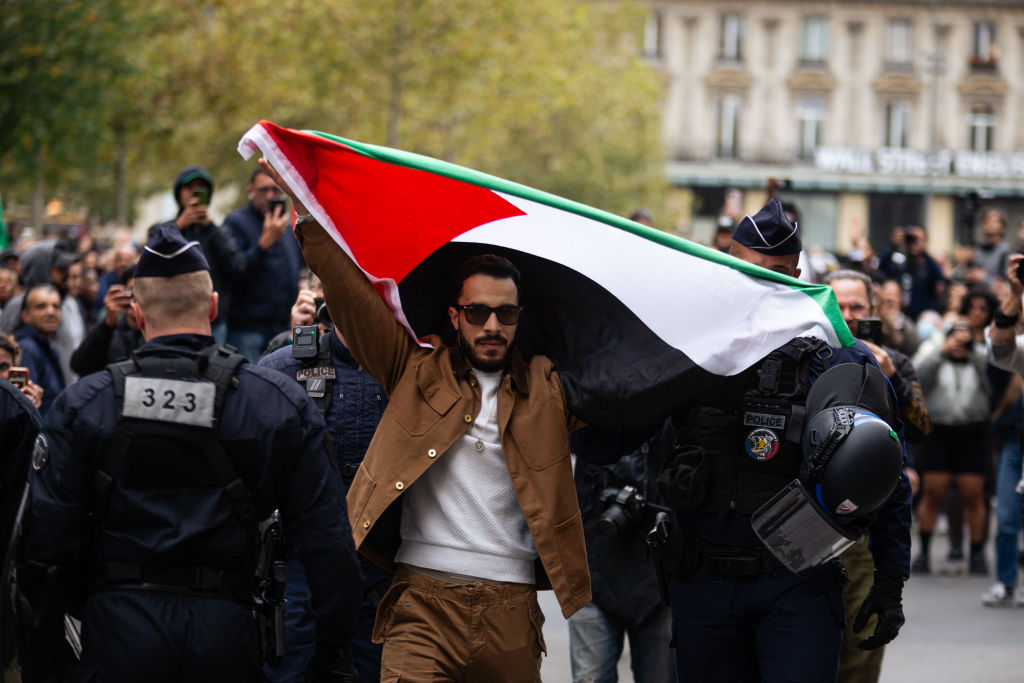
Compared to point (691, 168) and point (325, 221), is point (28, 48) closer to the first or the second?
point (325, 221)

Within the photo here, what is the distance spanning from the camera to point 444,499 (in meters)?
4.69

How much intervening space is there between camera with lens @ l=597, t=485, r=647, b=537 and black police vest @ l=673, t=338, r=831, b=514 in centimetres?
74

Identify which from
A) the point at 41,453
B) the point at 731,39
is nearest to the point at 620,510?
the point at 41,453

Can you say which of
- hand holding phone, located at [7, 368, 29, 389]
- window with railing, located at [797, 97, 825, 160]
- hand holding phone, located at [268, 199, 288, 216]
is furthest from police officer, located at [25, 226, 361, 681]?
window with railing, located at [797, 97, 825, 160]

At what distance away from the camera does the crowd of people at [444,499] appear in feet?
13.4

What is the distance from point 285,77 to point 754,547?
25304 mm

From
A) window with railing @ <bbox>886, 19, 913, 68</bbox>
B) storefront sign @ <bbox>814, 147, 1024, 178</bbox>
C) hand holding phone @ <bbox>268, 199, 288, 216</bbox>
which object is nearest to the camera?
hand holding phone @ <bbox>268, 199, 288, 216</bbox>

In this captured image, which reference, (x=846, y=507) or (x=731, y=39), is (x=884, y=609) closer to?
(x=846, y=507)

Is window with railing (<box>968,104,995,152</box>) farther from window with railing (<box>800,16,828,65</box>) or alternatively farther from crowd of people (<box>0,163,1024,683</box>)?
crowd of people (<box>0,163,1024,683</box>)

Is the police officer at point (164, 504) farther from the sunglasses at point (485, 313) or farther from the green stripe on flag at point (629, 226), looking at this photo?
the green stripe on flag at point (629, 226)

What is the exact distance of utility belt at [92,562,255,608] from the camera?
13.3 feet

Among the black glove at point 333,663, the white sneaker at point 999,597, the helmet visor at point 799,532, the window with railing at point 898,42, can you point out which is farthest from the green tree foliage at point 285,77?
the window with railing at point 898,42

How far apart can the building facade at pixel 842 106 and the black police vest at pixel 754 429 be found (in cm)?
5315

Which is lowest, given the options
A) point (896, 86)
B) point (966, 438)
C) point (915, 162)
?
point (966, 438)
